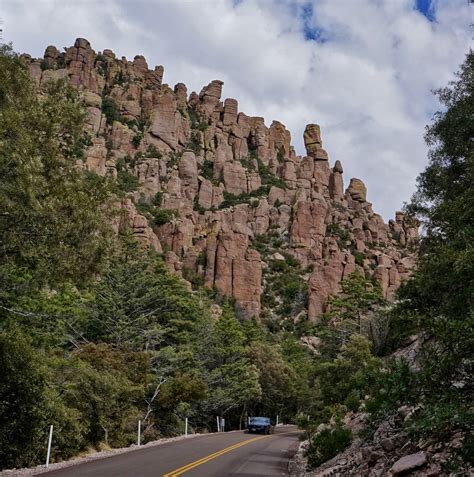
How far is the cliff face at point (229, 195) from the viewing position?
305ft

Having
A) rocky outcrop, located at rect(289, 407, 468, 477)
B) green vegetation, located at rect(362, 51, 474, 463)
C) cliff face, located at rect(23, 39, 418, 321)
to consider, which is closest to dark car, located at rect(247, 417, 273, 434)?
green vegetation, located at rect(362, 51, 474, 463)

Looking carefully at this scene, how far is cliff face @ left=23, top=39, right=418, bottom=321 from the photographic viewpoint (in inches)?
3659

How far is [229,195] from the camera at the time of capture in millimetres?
Result: 119188

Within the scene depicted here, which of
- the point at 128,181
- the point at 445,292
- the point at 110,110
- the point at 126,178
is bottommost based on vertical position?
the point at 445,292

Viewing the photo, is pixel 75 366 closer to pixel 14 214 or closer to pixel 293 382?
pixel 14 214

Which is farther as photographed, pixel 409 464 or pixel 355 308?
pixel 355 308

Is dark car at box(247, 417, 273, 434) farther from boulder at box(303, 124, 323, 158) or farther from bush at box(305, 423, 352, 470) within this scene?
boulder at box(303, 124, 323, 158)

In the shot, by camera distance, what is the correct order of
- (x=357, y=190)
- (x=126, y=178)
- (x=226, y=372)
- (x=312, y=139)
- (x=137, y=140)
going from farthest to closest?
(x=312, y=139) < (x=357, y=190) < (x=137, y=140) < (x=126, y=178) < (x=226, y=372)

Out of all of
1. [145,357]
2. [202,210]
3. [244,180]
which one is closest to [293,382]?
[145,357]

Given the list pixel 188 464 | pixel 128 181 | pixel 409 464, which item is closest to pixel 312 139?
pixel 128 181

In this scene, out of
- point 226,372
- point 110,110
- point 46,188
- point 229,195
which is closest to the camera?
point 46,188

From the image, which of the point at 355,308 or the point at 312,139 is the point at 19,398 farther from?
the point at 312,139

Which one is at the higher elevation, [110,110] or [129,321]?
[110,110]

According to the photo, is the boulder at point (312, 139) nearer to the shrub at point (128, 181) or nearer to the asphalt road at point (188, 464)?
the shrub at point (128, 181)
